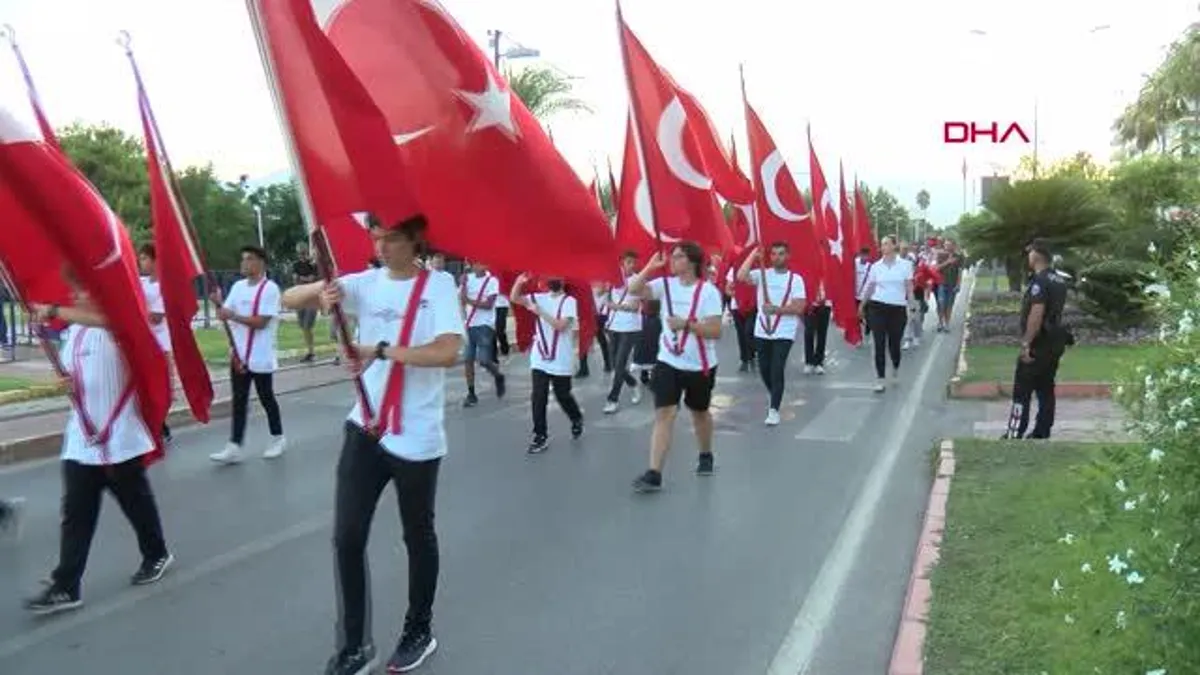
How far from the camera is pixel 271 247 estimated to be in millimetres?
50188

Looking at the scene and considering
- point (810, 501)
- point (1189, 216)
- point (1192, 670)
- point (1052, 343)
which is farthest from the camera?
point (1052, 343)

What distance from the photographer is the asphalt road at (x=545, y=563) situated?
15.7 ft

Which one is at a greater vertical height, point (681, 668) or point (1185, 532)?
point (1185, 532)

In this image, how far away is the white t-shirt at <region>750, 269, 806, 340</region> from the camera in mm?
10898

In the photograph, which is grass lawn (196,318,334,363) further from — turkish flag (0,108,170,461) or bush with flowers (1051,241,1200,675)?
bush with flowers (1051,241,1200,675)

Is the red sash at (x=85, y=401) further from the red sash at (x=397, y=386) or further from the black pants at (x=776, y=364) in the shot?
the black pants at (x=776, y=364)

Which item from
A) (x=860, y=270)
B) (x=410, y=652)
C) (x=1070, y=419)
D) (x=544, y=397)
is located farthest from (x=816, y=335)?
(x=410, y=652)

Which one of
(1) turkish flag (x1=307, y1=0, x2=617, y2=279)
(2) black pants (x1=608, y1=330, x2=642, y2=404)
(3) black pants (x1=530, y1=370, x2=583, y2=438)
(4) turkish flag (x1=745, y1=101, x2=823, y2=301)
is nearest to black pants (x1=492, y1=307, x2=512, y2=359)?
(2) black pants (x1=608, y1=330, x2=642, y2=404)

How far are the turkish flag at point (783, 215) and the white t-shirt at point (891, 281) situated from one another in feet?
5.52

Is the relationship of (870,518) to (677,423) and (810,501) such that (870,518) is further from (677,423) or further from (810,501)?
(677,423)

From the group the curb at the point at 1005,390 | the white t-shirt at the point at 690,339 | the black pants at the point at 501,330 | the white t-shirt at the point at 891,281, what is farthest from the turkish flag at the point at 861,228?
the white t-shirt at the point at 690,339

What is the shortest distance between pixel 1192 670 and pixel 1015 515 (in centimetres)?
335

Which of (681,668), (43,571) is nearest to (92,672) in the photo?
(43,571)

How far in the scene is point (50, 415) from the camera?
1146 cm
